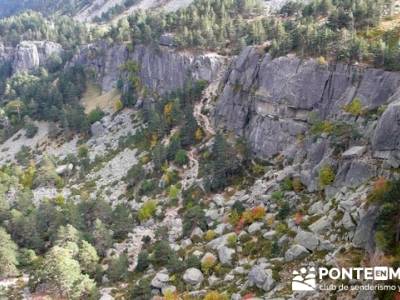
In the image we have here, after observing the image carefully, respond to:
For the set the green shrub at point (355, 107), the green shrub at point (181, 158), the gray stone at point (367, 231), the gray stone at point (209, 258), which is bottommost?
the green shrub at point (181, 158)

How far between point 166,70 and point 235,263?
86.8 m

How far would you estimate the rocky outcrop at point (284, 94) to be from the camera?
81000 millimetres

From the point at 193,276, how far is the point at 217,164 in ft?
103

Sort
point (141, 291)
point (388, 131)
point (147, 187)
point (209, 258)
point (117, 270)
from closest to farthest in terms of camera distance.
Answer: point (388, 131)
point (141, 291)
point (209, 258)
point (117, 270)
point (147, 187)

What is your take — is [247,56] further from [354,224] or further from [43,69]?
[43,69]

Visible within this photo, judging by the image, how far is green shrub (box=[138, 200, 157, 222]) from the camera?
9125 centimetres

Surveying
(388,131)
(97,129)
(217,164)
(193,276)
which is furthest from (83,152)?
(388,131)

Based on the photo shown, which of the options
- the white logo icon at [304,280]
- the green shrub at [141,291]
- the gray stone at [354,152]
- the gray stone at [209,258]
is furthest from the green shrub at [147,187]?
the white logo icon at [304,280]

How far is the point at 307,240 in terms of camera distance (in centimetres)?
5562

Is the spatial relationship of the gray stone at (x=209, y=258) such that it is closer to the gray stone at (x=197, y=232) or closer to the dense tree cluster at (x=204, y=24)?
the gray stone at (x=197, y=232)

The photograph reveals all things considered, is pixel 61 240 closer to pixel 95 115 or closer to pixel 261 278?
pixel 261 278

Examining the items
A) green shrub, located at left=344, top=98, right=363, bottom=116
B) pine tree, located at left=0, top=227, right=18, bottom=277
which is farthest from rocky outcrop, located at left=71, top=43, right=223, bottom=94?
pine tree, located at left=0, top=227, right=18, bottom=277

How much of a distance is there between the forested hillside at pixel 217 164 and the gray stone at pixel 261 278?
21 centimetres

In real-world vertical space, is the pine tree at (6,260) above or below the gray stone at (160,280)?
below
